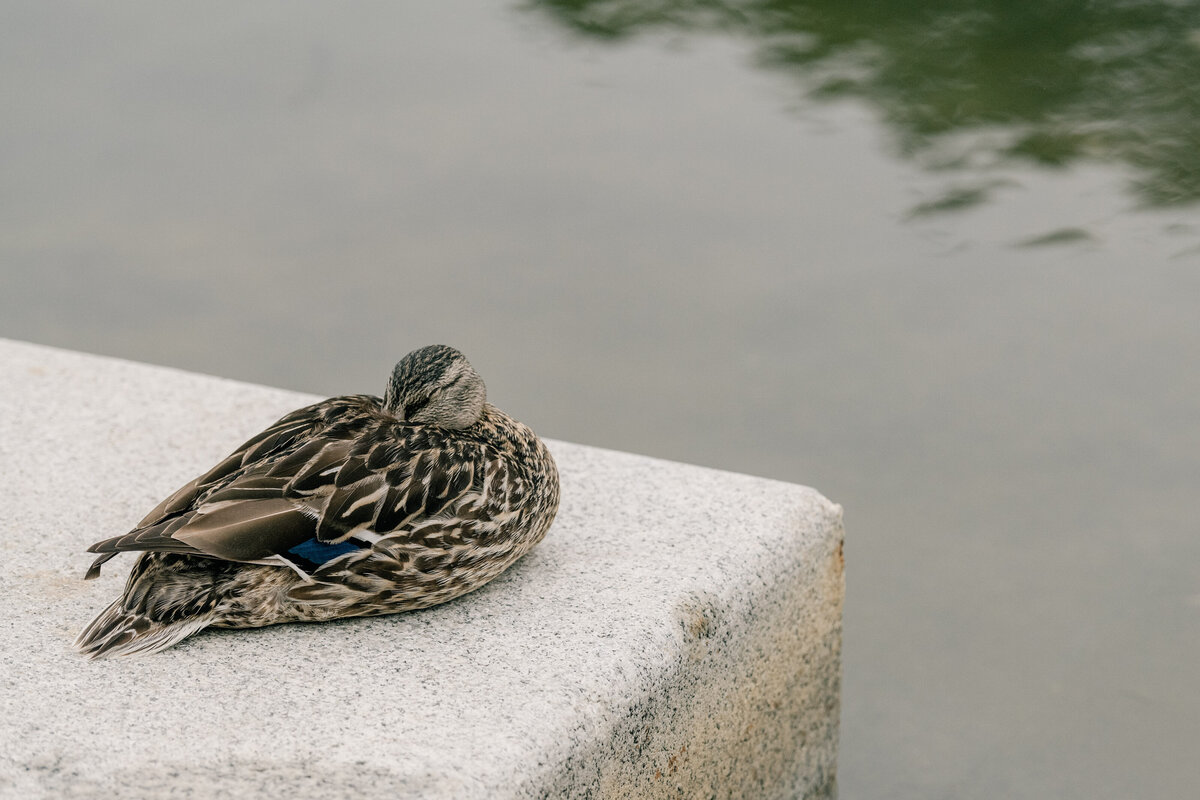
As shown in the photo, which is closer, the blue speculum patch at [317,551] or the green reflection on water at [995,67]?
the blue speculum patch at [317,551]

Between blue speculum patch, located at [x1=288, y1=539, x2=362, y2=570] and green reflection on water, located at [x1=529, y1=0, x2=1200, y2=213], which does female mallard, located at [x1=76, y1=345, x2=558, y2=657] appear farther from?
green reflection on water, located at [x1=529, y1=0, x2=1200, y2=213]

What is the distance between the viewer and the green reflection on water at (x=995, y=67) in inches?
284

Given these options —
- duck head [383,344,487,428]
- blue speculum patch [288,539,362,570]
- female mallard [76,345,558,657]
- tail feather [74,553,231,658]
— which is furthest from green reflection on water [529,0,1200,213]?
tail feather [74,553,231,658]

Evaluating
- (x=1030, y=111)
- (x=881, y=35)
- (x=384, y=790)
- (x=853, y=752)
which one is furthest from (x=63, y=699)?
(x=881, y=35)

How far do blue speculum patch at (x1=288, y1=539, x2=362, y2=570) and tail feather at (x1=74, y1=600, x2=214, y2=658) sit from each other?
228mm

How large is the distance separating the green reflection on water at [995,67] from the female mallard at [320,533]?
15.0 ft

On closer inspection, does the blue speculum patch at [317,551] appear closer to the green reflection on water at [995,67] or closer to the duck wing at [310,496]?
the duck wing at [310,496]

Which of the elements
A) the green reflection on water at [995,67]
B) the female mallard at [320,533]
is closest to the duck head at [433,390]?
the female mallard at [320,533]

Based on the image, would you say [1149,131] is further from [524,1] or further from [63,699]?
[63,699]

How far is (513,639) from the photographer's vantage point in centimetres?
280

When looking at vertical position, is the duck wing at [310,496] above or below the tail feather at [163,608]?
above

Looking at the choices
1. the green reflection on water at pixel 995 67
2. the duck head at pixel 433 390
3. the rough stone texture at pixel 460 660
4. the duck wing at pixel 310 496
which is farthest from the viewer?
the green reflection on water at pixel 995 67

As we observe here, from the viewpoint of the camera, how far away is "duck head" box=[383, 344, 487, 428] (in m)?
2.96

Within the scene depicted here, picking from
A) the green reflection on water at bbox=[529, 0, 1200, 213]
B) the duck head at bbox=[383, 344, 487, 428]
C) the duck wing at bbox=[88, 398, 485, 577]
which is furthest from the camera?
the green reflection on water at bbox=[529, 0, 1200, 213]
